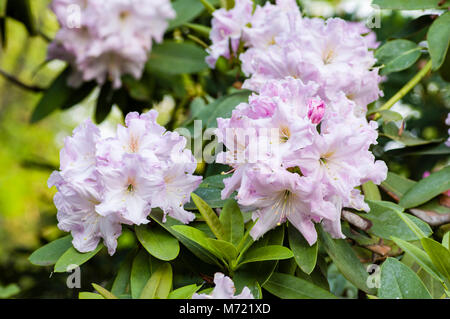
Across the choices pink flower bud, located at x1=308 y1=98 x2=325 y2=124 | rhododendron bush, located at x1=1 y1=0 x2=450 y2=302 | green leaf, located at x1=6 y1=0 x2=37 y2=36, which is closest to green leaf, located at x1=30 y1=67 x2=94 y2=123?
green leaf, located at x1=6 y1=0 x2=37 y2=36

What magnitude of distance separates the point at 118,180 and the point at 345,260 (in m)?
0.39

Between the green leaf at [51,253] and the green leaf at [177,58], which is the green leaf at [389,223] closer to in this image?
the green leaf at [51,253]

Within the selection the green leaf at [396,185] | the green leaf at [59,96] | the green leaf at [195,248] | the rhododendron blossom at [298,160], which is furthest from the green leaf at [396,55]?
the green leaf at [59,96]

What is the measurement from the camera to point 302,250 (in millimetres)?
790

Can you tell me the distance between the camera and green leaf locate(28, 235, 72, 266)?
2.80 ft

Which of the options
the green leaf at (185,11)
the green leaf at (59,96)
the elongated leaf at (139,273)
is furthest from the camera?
the green leaf at (59,96)

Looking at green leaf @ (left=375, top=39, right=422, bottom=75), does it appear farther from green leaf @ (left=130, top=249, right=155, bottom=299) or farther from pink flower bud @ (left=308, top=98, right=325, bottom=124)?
green leaf @ (left=130, top=249, right=155, bottom=299)

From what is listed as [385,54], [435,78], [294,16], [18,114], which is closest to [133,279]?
[294,16]

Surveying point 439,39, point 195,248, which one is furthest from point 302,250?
point 439,39

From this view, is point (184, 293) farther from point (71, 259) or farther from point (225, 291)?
point (71, 259)

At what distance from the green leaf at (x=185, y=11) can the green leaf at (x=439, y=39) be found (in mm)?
764

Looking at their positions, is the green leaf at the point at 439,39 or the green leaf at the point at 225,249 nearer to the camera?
the green leaf at the point at 225,249

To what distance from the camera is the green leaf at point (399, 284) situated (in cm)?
67

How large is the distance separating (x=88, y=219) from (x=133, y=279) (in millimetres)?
127
